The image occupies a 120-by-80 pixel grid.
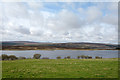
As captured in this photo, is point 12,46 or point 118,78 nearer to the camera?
point 118,78

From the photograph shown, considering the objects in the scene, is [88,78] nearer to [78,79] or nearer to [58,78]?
[78,79]

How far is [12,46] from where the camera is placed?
191500 mm

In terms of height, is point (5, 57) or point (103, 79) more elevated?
point (103, 79)

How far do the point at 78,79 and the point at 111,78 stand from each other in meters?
4.24

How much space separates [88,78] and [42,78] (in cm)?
582

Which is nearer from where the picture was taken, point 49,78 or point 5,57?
point 49,78

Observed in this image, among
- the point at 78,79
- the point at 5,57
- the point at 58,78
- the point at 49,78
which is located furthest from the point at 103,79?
the point at 5,57

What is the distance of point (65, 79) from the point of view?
41.8 feet

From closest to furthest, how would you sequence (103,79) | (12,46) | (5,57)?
(103,79) → (5,57) → (12,46)

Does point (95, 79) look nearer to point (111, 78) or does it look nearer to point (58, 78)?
point (111, 78)

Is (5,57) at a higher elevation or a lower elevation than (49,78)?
lower

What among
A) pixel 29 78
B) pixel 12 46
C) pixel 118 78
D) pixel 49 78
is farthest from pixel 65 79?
pixel 12 46

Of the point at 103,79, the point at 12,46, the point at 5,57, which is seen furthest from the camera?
the point at 12,46

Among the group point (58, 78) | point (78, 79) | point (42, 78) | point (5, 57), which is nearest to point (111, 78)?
point (78, 79)
